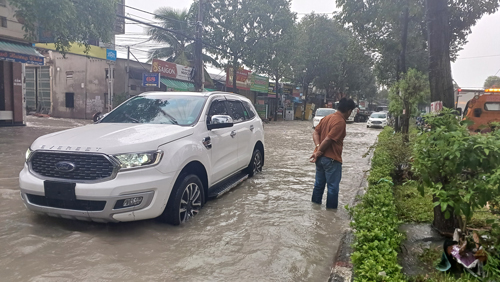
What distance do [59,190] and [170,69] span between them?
2048 centimetres

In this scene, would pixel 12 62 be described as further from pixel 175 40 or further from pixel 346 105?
pixel 346 105

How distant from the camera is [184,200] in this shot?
4.35 metres

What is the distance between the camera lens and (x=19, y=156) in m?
8.77

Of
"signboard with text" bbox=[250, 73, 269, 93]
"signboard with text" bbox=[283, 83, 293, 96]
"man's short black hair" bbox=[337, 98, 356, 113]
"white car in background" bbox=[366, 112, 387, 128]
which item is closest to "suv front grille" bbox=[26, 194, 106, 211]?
"man's short black hair" bbox=[337, 98, 356, 113]

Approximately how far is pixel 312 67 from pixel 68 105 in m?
25.0

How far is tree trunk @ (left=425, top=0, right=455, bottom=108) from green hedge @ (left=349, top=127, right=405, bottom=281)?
141 centimetres

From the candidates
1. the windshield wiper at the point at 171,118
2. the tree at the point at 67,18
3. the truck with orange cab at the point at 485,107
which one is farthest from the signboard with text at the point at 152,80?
the windshield wiper at the point at 171,118

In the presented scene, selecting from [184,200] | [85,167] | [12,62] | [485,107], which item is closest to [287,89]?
[485,107]

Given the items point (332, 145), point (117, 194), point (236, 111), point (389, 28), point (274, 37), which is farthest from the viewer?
point (274, 37)

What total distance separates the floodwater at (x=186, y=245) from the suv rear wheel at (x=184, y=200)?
12cm

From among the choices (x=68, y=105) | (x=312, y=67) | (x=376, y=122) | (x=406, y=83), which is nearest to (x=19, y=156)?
(x=406, y=83)

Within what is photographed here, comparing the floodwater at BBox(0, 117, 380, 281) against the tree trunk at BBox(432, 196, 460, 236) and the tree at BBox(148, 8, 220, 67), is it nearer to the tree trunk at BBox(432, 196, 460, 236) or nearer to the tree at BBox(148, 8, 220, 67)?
the tree trunk at BBox(432, 196, 460, 236)

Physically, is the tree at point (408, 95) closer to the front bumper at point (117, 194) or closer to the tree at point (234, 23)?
the front bumper at point (117, 194)

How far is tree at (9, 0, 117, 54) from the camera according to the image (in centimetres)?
1047
